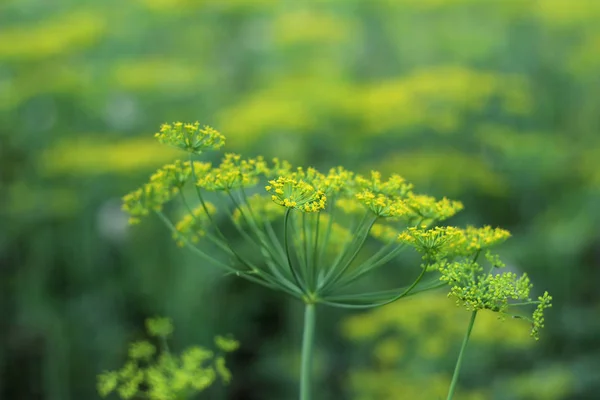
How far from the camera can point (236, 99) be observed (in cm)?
639

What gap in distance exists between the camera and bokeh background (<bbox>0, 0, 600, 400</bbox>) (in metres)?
5.30

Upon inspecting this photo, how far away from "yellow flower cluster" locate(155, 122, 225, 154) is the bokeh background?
3.38 m

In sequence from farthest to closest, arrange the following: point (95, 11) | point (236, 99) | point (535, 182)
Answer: point (95, 11), point (236, 99), point (535, 182)

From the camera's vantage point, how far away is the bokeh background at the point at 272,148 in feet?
17.4

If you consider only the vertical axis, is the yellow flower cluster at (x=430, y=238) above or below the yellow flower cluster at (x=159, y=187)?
below

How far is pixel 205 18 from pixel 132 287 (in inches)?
89.0

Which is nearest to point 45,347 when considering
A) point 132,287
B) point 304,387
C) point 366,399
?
point 132,287

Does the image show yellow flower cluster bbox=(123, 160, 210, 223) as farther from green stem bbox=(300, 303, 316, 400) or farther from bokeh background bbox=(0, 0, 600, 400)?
bokeh background bbox=(0, 0, 600, 400)

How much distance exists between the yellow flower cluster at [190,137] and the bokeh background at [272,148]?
11.1ft

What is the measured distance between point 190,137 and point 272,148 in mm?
4296

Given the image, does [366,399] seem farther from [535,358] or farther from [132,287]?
[132,287]

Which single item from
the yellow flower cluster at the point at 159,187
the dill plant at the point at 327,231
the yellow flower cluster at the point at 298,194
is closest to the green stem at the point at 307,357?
the dill plant at the point at 327,231

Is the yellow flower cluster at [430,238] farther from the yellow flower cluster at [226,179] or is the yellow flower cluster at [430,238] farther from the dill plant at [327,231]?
the yellow flower cluster at [226,179]

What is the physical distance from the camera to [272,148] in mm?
5664
